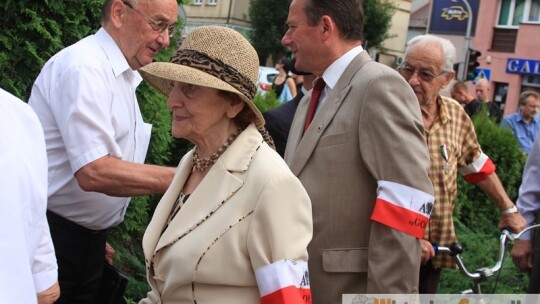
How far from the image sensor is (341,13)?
3.60 m

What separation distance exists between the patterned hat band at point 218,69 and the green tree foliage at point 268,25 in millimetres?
38631

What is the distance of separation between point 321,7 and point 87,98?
3.62ft

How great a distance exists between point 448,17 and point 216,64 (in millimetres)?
35043

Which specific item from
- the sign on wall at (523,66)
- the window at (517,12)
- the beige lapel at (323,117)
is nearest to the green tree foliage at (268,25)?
the window at (517,12)

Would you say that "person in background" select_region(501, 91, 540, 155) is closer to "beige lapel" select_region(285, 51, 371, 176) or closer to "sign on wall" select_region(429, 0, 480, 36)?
"beige lapel" select_region(285, 51, 371, 176)

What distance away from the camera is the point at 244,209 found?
2611mm

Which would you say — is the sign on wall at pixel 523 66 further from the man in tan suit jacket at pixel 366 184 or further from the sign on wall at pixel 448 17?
the man in tan suit jacket at pixel 366 184

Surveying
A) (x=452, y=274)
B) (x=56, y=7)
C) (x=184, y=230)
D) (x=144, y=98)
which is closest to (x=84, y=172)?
(x=184, y=230)

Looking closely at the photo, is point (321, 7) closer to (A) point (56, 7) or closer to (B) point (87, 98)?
(B) point (87, 98)

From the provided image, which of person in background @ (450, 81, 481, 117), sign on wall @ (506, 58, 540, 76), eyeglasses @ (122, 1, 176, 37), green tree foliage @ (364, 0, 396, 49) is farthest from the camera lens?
green tree foliage @ (364, 0, 396, 49)

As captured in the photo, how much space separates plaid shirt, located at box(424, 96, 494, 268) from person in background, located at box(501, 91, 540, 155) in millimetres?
7704

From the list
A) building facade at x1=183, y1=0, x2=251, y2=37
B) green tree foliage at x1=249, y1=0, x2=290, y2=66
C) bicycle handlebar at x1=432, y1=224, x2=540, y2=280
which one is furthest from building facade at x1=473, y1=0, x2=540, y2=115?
bicycle handlebar at x1=432, y1=224, x2=540, y2=280

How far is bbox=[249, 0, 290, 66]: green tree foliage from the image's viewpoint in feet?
136

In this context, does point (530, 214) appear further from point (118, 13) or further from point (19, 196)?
point (19, 196)
